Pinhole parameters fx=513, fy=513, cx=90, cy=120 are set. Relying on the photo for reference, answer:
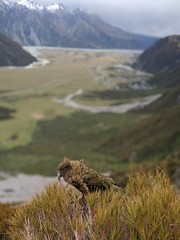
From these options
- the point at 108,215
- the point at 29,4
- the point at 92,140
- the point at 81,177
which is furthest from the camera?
the point at 92,140

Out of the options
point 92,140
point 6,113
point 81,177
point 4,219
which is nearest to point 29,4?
point 4,219

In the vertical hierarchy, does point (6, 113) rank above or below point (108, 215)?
below

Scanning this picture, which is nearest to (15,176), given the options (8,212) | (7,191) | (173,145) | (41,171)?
(41,171)

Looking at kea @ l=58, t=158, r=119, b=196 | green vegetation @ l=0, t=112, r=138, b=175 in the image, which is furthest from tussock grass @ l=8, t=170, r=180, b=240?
green vegetation @ l=0, t=112, r=138, b=175

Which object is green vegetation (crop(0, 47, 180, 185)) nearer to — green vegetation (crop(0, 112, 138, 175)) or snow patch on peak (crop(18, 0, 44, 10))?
green vegetation (crop(0, 112, 138, 175))

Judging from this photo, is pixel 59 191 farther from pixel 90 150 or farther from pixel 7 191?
pixel 90 150

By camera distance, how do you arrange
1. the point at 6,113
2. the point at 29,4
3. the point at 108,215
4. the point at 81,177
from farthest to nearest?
the point at 6,113, the point at 29,4, the point at 81,177, the point at 108,215

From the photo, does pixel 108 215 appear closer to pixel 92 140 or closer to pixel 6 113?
pixel 92 140

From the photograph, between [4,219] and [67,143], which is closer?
[4,219]
